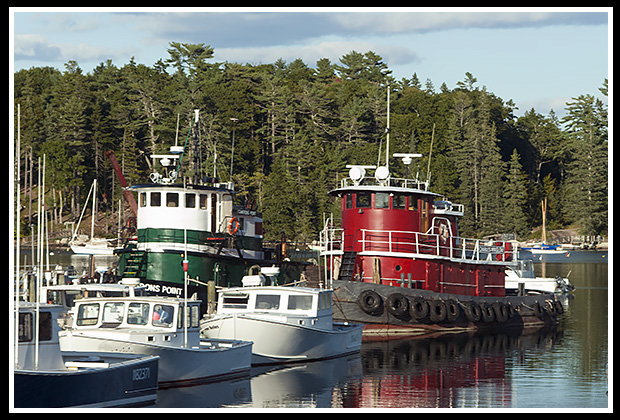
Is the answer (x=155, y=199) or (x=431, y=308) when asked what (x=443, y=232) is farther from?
(x=155, y=199)

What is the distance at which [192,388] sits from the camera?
961 inches

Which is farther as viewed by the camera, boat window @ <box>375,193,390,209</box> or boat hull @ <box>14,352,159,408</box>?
boat window @ <box>375,193,390,209</box>

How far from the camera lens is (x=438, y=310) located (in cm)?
3744

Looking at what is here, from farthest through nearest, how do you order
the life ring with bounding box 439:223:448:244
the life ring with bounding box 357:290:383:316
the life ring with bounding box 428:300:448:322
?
the life ring with bounding box 439:223:448:244, the life ring with bounding box 428:300:448:322, the life ring with bounding box 357:290:383:316

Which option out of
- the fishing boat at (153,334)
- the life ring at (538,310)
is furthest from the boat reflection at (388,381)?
the life ring at (538,310)

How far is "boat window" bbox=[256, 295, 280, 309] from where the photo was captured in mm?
29750

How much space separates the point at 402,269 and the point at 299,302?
881 cm

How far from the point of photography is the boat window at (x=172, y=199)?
41312 mm

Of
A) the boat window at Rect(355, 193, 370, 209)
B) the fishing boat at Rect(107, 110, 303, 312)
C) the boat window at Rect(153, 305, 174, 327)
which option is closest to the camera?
the boat window at Rect(153, 305, 174, 327)

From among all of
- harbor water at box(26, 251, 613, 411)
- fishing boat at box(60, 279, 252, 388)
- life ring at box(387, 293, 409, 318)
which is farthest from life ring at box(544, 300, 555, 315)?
fishing boat at box(60, 279, 252, 388)

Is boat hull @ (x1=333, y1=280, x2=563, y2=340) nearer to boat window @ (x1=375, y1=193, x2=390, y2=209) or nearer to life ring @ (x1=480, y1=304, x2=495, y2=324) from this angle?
life ring @ (x1=480, y1=304, x2=495, y2=324)

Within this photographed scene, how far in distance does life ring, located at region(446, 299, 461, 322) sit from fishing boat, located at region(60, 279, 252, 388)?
14.1 metres

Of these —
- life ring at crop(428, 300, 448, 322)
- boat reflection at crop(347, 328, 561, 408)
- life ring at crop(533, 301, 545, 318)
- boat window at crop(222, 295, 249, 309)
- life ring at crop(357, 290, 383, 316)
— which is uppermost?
boat window at crop(222, 295, 249, 309)

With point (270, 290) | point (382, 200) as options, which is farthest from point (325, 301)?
point (382, 200)
